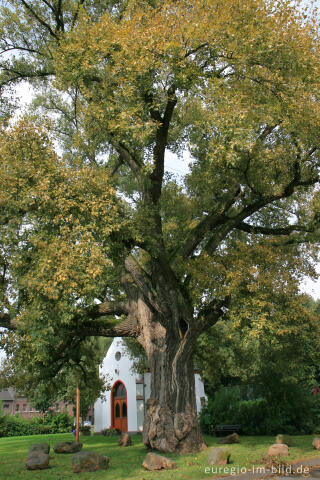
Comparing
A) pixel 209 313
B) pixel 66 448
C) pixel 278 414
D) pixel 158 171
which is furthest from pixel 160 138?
pixel 278 414

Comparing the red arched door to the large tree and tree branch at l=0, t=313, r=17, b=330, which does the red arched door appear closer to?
the large tree

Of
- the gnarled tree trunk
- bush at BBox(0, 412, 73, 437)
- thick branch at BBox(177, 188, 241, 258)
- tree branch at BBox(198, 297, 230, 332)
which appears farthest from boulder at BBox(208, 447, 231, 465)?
bush at BBox(0, 412, 73, 437)

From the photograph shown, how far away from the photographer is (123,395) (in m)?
31.3

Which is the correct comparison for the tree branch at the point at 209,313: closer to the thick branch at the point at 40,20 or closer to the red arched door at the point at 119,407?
the thick branch at the point at 40,20

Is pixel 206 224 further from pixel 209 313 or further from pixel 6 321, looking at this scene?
pixel 6 321

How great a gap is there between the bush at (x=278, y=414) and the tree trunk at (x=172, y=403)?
8.77 metres

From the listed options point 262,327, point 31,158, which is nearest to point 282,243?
point 262,327

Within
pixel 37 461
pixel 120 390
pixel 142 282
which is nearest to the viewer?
Result: pixel 37 461

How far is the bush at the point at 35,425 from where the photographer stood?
40.0 metres

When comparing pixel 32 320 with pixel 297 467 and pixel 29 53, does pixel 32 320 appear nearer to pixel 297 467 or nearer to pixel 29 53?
pixel 297 467

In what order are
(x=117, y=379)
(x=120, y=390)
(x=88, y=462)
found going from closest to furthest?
1. (x=88, y=462)
2. (x=120, y=390)
3. (x=117, y=379)

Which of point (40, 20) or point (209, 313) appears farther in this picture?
point (40, 20)

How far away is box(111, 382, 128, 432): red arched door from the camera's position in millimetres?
30698

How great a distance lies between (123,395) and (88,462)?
827 inches
